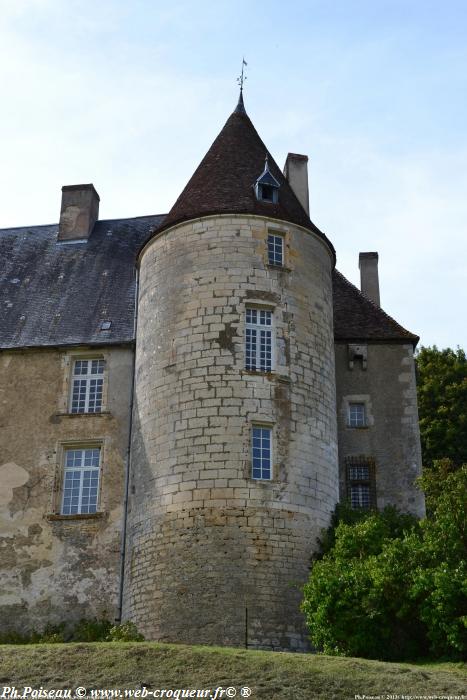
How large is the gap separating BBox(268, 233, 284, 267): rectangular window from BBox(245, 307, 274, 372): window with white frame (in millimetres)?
1253

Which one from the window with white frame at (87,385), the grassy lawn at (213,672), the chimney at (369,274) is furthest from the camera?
the chimney at (369,274)

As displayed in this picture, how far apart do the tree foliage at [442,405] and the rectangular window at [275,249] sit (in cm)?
1093

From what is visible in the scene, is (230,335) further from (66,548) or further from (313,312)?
(66,548)

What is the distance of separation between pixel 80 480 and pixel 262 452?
4716mm

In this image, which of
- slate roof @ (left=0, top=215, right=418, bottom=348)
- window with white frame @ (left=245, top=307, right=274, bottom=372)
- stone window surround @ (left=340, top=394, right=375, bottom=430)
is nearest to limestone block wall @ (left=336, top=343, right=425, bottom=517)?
stone window surround @ (left=340, top=394, right=375, bottom=430)

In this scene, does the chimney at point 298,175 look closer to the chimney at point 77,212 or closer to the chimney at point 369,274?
the chimney at point 369,274

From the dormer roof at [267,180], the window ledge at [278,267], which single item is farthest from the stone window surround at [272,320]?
the dormer roof at [267,180]

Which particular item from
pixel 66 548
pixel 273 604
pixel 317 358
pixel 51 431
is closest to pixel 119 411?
pixel 51 431

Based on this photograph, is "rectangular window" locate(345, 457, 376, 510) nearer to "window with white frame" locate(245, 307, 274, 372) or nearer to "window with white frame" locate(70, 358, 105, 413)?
"window with white frame" locate(245, 307, 274, 372)

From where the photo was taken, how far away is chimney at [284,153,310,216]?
26.5 m

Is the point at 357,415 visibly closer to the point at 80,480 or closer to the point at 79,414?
the point at 79,414

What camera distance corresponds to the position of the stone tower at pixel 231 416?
59.4 feet

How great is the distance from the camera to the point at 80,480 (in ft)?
71.3

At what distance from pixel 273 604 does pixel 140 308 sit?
24.8 feet
